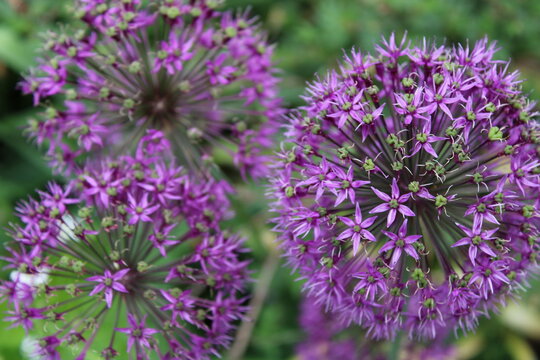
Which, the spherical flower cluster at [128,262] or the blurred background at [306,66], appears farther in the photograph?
the blurred background at [306,66]

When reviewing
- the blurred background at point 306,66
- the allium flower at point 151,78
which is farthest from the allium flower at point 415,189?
the blurred background at point 306,66

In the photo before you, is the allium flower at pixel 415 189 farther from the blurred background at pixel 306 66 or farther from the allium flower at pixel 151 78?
the blurred background at pixel 306 66

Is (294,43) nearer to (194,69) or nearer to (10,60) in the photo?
(194,69)

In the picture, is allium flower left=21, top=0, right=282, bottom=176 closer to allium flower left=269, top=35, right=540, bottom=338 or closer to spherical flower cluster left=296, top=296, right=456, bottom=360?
allium flower left=269, top=35, right=540, bottom=338

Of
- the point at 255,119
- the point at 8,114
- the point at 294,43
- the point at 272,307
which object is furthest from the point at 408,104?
the point at 8,114

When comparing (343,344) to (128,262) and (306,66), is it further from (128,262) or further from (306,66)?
(306,66)

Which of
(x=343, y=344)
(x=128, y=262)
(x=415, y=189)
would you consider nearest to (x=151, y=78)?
(x=128, y=262)

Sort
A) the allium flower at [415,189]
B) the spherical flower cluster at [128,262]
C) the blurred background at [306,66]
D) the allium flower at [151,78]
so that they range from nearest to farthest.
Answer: the allium flower at [415,189] < the spherical flower cluster at [128,262] < the allium flower at [151,78] < the blurred background at [306,66]
